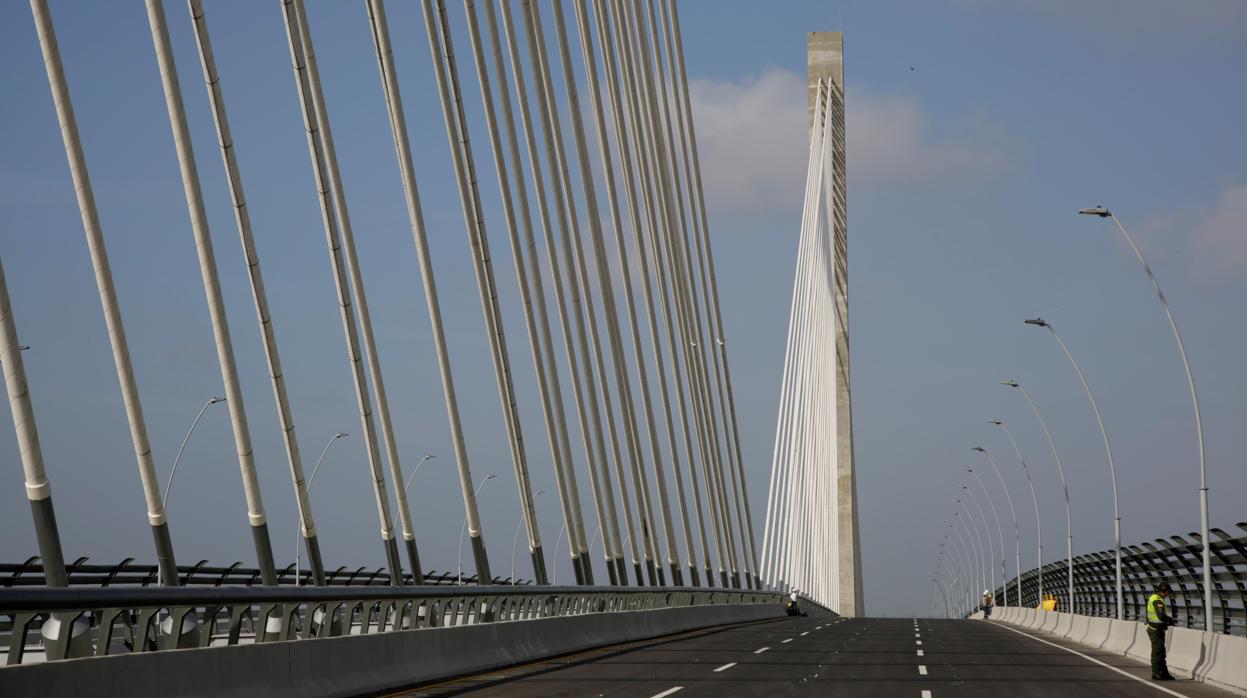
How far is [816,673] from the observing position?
20172mm

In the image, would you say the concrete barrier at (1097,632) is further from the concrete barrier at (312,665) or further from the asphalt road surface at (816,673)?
the concrete barrier at (312,665)

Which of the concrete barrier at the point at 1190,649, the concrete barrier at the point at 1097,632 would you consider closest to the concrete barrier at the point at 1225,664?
the concrete barrier at the point at 1190,649

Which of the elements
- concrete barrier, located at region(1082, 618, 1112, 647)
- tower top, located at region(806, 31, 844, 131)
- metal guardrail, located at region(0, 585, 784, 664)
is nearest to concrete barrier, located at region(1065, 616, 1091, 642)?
concrete barrier, located at region(1082, 618, 1112, 647)

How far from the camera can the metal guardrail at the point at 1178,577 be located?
25781 mm

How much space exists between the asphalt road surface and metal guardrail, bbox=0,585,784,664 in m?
1.15

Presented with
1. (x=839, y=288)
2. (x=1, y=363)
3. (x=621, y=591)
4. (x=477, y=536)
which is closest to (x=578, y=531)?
(x=621, y=591)

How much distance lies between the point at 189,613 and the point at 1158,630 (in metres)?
15.1

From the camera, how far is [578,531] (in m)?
29.6

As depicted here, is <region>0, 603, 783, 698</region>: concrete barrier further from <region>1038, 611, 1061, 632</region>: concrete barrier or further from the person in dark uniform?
<region>1038, 611, 1061, 632</region>: concrete barrier

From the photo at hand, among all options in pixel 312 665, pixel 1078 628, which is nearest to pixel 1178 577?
pixel 1078 628

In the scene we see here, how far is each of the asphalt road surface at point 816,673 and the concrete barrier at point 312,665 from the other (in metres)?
0.49

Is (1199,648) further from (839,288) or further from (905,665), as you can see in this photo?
(839,288)

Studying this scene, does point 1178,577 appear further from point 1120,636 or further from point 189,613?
point 189,613

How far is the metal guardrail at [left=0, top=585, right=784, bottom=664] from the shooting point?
1030 centimetres
